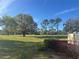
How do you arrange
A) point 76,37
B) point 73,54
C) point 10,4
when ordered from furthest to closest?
point 76,37
point 10,4
point 73,54

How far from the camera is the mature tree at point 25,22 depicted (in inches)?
329

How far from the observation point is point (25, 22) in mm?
9461

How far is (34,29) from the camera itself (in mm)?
7688

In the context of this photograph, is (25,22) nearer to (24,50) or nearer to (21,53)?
(21,53)

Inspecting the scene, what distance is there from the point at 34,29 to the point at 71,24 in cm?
196

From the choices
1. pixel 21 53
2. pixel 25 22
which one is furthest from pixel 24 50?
pixel 25 22

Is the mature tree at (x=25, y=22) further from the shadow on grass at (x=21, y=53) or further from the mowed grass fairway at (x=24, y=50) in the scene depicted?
the shadow on grass at (x=21, y=53)

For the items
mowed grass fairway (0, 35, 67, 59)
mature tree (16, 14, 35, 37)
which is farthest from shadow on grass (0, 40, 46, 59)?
mature tree (16, 14, 35, 37)

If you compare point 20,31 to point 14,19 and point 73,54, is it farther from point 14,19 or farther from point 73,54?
point 73,54

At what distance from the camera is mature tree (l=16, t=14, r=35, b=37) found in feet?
27.4

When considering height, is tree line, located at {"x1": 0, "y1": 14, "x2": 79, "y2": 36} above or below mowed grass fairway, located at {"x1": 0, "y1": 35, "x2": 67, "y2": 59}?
above

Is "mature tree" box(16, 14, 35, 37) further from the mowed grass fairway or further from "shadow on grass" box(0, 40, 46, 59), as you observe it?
"shadow on grass" box(0, 40, 46, 59)

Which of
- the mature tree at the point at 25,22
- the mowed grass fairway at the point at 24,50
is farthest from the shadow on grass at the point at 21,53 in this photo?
the mature tree at the point at 25,22

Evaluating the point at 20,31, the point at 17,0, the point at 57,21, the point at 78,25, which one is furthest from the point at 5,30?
the point at 78,25
